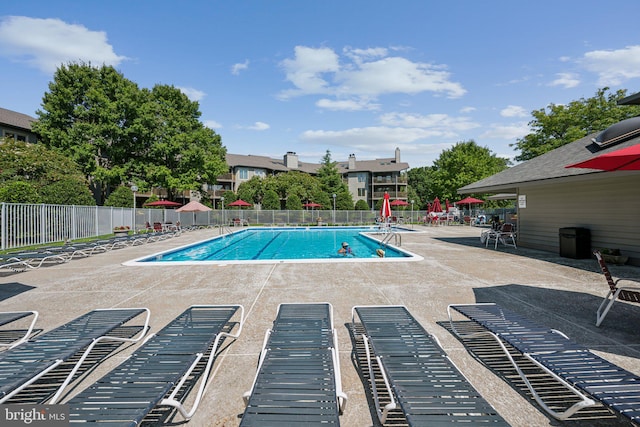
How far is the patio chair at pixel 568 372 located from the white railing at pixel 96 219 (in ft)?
55.0

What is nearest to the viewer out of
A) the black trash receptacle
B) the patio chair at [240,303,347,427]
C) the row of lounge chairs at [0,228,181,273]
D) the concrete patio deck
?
the patio chair at [240,303,347,427]

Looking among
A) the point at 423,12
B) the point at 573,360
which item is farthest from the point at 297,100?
the point at 573,360

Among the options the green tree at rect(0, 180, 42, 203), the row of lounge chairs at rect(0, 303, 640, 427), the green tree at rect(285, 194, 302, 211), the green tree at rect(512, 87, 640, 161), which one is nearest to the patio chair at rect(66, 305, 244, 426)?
the row of lounge chairs at rect(0, 303, 640, 427)

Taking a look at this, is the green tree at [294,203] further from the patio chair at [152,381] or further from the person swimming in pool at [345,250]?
the patio chair at [152,381]

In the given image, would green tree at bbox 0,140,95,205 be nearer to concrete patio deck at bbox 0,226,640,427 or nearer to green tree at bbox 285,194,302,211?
concrete patio deck at bbox 0,226,640,427

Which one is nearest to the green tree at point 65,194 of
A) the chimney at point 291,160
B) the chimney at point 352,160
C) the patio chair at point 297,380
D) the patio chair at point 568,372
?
the patio chair at point 297,380

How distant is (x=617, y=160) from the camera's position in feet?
13.4

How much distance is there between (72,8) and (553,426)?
62.4ft

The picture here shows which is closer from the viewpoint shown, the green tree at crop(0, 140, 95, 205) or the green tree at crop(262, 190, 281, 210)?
the green tree at crop(0, 140, 95, 205)

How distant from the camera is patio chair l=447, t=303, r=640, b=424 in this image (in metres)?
2.27

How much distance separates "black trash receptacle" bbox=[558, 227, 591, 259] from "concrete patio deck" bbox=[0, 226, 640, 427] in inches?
23.6

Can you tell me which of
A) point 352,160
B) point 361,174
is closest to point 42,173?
point 361,174

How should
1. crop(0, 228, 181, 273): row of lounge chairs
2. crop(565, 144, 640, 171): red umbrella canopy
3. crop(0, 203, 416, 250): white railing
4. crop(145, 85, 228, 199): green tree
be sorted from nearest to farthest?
1. crop(565, 144, 640, 171): red umbrella canopy
2. crop(0, 228, 181, 273): row of lounge chairs
3. crop(0, 203, 416, 250): white railing
4. crop(145, 85, 228, 199): green tree

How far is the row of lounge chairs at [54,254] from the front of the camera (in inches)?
371
